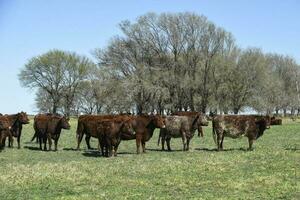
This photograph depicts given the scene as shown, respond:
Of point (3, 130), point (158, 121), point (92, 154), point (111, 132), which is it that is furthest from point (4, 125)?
point (158, 121)

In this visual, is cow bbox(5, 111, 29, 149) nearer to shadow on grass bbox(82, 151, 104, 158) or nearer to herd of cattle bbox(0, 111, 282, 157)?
herd of cattle bbox(0, 111, 282, 157)

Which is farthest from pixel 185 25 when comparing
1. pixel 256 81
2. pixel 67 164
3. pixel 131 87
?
pixel 67 164

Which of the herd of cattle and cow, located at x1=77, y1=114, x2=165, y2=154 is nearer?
the herd of cattle

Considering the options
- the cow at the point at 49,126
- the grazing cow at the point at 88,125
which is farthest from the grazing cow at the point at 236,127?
the cow at the point at 49,126

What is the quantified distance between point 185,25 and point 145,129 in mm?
48929

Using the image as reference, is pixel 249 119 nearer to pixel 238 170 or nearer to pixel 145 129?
pixel 145 129

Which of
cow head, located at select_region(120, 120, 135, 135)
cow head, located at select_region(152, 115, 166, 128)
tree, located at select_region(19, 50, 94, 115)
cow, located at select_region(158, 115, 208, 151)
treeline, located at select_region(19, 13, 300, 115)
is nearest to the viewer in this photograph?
cow head, located at select_region(120, 120, 135, 135)

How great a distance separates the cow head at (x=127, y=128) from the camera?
23.2 meters

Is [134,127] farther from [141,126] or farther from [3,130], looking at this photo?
[3,130]

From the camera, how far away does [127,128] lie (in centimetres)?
2334

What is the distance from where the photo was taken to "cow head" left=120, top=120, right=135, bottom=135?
23.2 meters

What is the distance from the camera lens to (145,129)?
78.8ft


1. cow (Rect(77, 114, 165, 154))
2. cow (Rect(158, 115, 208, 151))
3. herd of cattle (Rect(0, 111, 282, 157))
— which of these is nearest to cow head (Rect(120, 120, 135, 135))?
herd of cattle (Rect(0, 111, 282, 157))

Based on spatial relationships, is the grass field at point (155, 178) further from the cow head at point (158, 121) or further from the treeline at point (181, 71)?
the treeline at point (181, 71)
